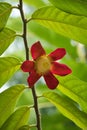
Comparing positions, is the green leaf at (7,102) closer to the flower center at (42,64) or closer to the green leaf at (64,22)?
the flower center at (42,64)

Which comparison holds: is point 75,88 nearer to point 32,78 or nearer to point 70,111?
point 70,111

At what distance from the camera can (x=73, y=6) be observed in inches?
55.4

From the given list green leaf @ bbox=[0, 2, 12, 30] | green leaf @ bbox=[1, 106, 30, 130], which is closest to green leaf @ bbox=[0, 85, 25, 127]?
green leaf @ bbox=[1, 106, 30, 130]

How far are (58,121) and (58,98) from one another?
107 cm

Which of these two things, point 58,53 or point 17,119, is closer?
point 58,53

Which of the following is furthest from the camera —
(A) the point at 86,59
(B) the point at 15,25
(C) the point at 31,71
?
(A) the point at 86,59

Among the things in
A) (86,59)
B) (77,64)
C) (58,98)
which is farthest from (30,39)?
(58,98)

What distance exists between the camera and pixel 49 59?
1.50 m

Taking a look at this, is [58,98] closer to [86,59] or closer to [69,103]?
[69,103]

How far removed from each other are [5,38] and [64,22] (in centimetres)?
20

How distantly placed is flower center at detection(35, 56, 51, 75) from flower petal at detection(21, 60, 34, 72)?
0.04 m

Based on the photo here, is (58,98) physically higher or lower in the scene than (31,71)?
lower

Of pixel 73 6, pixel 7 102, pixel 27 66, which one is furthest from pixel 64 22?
pixel 7 102

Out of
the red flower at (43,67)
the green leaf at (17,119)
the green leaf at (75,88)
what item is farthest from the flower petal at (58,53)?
the green leaf at (17,119)
